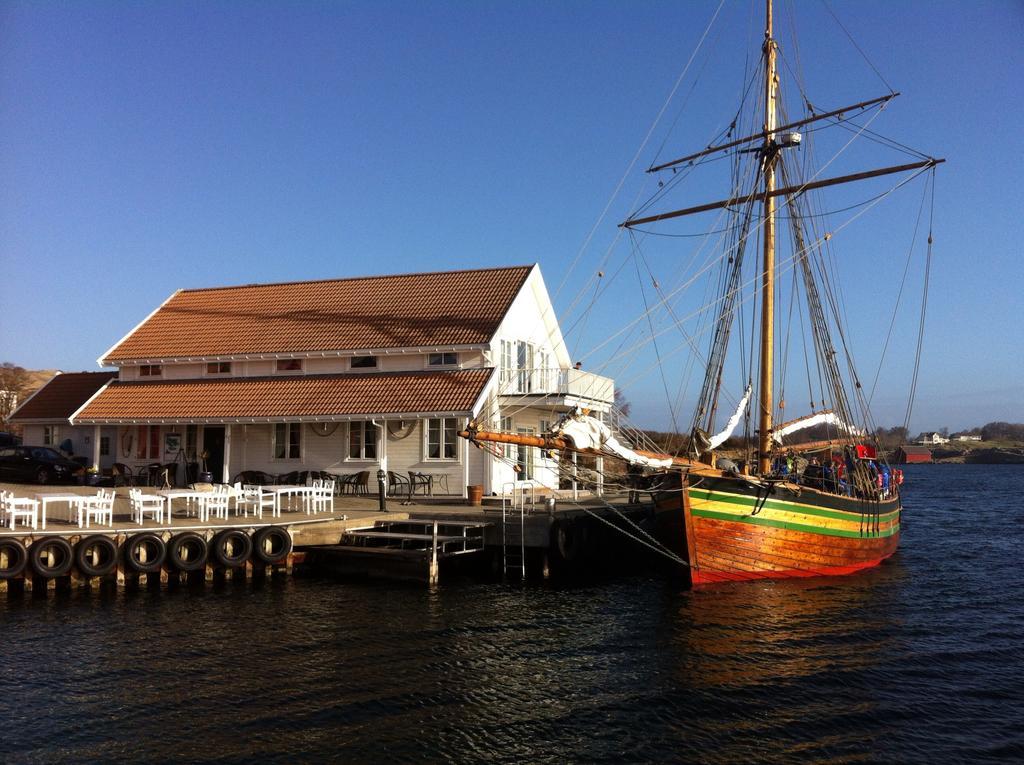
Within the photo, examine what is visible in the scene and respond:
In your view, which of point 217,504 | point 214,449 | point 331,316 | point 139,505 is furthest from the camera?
point 331,316

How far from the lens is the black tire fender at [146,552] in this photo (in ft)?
57.2

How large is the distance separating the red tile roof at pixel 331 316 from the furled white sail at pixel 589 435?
9.42 metres

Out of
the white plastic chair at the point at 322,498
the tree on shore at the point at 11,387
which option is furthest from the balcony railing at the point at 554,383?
the tree on shore at the point at 11,387

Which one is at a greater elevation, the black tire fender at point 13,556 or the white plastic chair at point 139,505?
the white plastic chair at point 139,505

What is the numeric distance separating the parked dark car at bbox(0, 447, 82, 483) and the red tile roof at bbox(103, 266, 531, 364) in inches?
167

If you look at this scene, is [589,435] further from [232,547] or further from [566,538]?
[232,547]

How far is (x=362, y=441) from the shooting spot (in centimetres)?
2680

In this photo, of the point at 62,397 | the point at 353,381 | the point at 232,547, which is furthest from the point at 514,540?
the point at 62,397

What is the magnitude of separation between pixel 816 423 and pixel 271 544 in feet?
56.8

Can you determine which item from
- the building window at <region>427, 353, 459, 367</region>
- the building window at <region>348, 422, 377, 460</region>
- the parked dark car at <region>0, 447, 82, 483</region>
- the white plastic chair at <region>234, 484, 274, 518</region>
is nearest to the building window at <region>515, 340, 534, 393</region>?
the building window at <region>427, 353, 459, 367</region>

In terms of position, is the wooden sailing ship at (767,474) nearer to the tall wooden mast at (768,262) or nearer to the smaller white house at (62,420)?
the tall wooden mast at (768,262)

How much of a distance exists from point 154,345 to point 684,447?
20954mm

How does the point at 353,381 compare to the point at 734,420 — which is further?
the point at 353,381

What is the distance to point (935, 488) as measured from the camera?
7081 cm
